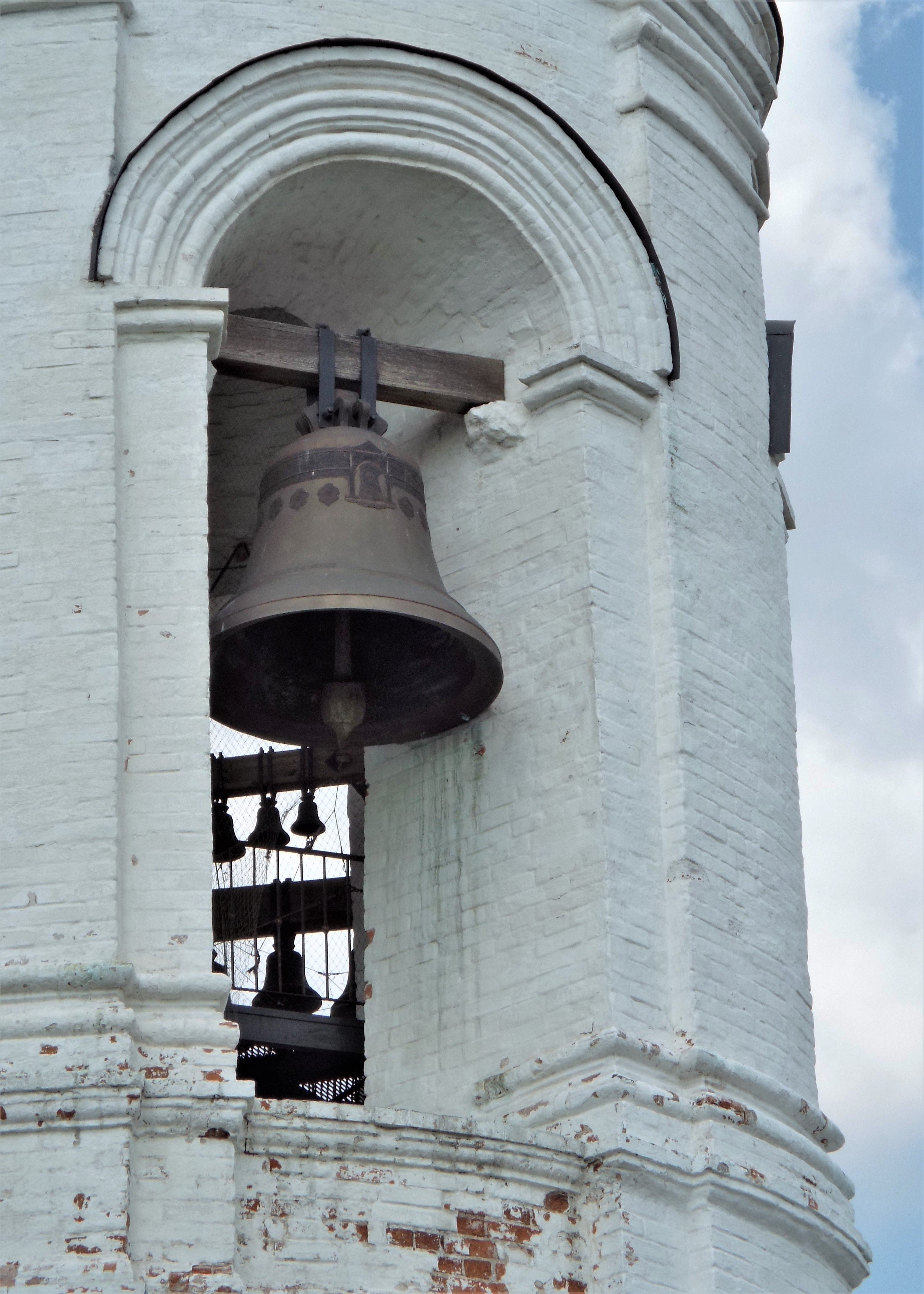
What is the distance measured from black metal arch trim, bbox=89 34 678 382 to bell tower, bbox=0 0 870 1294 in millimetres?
25

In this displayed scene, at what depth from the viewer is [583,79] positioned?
11.1m

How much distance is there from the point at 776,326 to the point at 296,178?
2326mm

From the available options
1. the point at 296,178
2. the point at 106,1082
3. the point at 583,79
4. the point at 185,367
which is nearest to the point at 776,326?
the point at 583,79

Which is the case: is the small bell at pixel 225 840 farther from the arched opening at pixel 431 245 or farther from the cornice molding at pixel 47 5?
the cornice molding at pixel 47 5

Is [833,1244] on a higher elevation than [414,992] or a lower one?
lower

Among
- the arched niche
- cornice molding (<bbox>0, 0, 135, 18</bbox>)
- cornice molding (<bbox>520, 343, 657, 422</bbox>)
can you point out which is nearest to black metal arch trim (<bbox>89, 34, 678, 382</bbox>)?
the arched niche

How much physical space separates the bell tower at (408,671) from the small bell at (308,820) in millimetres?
29

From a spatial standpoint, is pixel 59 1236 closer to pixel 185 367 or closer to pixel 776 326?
pixel 185 367

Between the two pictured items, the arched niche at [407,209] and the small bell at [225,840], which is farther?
the small bell at [225,840]

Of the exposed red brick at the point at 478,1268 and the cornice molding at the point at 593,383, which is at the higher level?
the cornice molding at the point at 593,383

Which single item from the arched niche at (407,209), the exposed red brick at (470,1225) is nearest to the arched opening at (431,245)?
the arched niche at (407,209)

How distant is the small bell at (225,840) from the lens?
37.0 ft

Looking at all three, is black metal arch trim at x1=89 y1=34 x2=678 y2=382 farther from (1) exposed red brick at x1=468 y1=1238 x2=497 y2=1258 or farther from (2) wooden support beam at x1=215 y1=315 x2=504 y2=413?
(1) exposed red brick at x1=468 y1=1238 x2=497 y2=1258

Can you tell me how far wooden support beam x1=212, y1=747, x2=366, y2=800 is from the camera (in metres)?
11.5
